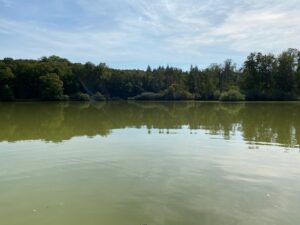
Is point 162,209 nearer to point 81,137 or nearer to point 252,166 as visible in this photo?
A: point 252,166

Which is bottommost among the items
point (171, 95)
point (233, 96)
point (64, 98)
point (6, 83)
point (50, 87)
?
point (64, 98)

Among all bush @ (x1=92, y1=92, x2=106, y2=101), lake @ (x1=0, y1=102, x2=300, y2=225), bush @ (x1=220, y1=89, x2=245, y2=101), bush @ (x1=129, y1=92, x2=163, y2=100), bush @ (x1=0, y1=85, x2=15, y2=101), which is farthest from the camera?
bush @ (x1=129, y1=92, x2=163, y2=100)

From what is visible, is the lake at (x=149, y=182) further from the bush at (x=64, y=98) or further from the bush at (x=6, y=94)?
the bush at (x=64, y=98)

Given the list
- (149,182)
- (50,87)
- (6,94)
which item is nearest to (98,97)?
(50,87)

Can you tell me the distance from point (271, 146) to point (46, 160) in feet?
29.1

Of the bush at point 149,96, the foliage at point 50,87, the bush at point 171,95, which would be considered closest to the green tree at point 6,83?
the foliage at point 50,87

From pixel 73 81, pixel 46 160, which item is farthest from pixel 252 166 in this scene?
pixel 73 81

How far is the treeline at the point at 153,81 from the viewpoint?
271 feet

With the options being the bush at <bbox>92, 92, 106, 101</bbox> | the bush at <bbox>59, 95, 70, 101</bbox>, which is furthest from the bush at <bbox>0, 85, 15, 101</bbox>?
the bush at <bbox>92, 92, 106, 101</bbox>

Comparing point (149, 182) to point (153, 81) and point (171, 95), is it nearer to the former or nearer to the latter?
point (171, 95)

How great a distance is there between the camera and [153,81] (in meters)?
101

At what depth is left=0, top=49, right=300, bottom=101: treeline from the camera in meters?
82.8

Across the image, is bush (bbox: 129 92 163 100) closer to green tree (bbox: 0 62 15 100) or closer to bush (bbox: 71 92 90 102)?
bush (bbox: 71 92 90 102)

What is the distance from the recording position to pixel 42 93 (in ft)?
280
